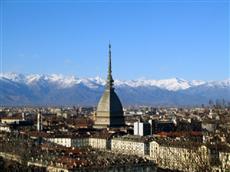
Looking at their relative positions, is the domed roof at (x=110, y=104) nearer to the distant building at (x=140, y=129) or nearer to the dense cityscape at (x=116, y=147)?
the dense cityscape at (x=116, y=147)

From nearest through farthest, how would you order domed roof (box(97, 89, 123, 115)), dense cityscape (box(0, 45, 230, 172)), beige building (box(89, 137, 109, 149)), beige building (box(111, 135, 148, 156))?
1. dense cityscape (box(0, 45, 230, 172))
2. beige building (box(111, 135, 148, 156))
3. beige building (box(89, 137, 109, 149))
4. domed roof (box(97, 89, 123, 115))

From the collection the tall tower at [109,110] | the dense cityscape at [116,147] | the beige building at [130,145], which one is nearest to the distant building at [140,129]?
the dense cityscape at [116,147]

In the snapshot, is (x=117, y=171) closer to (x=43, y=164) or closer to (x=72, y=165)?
(x=72, y=165)

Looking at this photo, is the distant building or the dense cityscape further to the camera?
the distant building

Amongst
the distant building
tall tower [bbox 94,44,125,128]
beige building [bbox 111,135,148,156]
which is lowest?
beige building [bbox 111,135,148,156]

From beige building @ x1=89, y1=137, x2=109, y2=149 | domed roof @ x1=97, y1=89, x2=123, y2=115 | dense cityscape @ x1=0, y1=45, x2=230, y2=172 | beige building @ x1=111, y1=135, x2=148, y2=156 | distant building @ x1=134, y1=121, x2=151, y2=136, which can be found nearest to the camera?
dense cityscape @ x1=0, y1=45, x2=230, y2=172

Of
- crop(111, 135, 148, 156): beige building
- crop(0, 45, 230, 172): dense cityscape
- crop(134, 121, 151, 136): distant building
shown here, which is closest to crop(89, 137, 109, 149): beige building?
crop(0, 45, 230, 172): dense cityscape

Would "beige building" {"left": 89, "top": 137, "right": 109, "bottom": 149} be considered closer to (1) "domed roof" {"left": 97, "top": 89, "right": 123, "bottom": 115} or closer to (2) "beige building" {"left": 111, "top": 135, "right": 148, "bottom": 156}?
(2) "beige building" {"left": 111, "top": 135, "right": 148, "bottom": 156}

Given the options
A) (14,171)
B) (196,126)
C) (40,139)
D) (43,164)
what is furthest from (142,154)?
(196,126)

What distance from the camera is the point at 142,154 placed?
56.6 meters

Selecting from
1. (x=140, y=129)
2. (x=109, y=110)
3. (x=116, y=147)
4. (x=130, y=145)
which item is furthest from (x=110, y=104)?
(x=130, y=145)

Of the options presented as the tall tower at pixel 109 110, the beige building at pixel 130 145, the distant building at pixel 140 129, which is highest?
the tall tower at pixel 109 110

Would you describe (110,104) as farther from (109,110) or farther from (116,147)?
(116,147)

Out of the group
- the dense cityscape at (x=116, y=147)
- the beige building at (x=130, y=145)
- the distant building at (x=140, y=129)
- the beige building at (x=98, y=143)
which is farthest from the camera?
the distant building at (x=140, y=129)
